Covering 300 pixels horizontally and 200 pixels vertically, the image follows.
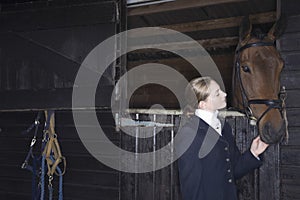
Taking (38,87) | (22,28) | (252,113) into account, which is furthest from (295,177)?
(22,28)

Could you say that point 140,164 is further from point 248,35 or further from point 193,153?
point 248,35

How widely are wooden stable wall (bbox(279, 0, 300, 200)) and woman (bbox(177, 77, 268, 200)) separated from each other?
1.43 feet

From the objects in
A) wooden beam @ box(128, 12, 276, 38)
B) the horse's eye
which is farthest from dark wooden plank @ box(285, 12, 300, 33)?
wooden beam @ box(128, 12, 276, 38)

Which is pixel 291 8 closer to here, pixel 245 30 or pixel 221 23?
pixel 245 30

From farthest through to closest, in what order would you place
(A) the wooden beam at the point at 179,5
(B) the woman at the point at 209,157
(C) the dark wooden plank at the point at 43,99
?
(A) the wooden beam at the point at 179,5 < (C) the dark wooden plank at the point at 43,99 < (B) the woman at the point at 209,157

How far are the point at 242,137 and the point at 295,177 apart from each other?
411 millimetres

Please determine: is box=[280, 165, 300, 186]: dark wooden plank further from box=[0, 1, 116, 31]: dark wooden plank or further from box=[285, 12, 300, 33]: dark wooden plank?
box=[0, 1, 116, 31]: dark wooden plank

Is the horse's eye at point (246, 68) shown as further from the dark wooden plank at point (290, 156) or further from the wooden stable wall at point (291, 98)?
the dark wooden plank at point (290, 156)

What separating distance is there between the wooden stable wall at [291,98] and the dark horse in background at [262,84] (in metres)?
0.12

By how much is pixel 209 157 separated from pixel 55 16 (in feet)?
5.74

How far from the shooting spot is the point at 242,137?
213 cm

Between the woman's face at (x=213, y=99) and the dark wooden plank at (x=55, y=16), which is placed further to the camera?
the dark wooden plank at (x=55, y=16)

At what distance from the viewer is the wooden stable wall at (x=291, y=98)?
197 cm

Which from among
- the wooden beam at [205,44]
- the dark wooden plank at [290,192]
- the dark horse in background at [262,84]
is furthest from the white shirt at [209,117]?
the wooden beam at [205,44]
